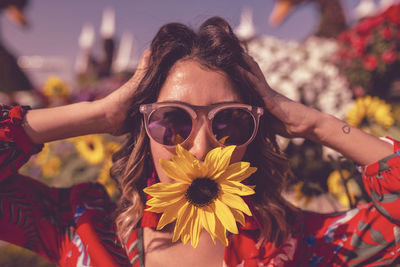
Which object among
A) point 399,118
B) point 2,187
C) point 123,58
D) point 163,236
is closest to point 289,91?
point 399,118

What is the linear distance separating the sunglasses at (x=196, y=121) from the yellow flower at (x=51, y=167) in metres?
2.13

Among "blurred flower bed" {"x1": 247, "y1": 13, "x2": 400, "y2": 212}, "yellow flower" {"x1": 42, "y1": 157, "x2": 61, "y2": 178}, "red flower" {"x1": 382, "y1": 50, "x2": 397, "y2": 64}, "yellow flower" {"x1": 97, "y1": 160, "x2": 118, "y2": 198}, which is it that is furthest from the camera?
"red flower" {"x1": 382, "y1": 50, "x2": 397, "y2": 64}

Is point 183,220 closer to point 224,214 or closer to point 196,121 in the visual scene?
point 224,214

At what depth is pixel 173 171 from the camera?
843 millimetres

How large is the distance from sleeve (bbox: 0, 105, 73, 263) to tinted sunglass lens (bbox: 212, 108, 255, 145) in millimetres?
836

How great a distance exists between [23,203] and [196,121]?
2.99ft

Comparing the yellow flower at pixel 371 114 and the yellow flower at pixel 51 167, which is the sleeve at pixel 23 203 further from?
the yellow flower at pixel 371 114

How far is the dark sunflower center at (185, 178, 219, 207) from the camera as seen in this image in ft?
2.86

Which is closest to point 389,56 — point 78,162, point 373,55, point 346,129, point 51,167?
point 373,55

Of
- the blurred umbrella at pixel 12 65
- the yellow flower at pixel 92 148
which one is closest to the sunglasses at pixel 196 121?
the yellow flower at pixel 92 148

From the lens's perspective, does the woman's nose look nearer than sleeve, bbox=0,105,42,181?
Yes

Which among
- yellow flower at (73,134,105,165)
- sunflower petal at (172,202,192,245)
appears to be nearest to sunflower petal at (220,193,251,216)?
sunflower petal at (172,202,192,245)

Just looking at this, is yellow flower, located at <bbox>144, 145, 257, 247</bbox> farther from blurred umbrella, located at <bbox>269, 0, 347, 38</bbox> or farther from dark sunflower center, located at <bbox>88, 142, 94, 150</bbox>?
blurred umbrella, located at <bbox>269, 0, 347, 38</bbox>

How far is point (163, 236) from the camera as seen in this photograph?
1.23 meters
